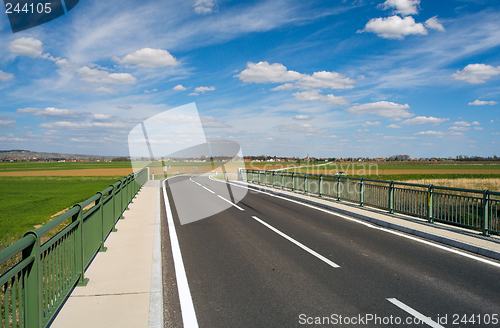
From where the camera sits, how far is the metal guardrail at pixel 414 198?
28.8ft

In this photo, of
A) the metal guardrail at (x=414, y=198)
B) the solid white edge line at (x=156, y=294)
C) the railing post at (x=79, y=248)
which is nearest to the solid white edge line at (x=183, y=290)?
the solid white edge line at (x=156, y=294)

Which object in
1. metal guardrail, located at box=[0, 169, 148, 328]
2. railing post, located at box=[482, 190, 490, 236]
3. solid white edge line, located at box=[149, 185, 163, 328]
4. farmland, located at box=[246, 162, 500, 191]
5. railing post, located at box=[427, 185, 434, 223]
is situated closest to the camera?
metal guardrail, located at box=[0, 169, 148, 328]

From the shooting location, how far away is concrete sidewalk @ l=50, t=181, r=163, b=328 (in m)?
4.13

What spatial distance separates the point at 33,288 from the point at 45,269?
Answer: 46 centimetres

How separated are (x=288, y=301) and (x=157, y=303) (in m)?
1.93

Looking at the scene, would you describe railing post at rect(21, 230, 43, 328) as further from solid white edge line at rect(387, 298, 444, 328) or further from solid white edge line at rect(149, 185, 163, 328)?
solid white edge line at rect(387, 298, 444, 328)

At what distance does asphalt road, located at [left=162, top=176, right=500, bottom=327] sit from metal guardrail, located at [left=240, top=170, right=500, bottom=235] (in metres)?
2.04

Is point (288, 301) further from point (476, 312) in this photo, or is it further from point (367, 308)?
point (476, 312)

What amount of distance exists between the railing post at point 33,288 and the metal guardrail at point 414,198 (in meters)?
9.44

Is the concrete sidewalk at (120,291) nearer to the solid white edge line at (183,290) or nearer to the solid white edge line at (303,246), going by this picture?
the solid white edge line at (183,290)

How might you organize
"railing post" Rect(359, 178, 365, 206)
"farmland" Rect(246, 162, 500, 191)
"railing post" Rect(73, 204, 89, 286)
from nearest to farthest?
"railing post" Rect(73, 204, 89, 286) → "railing post" Rect(359, 178, 365, 206) → "farmland" Rect(246, 162, 500, 191)

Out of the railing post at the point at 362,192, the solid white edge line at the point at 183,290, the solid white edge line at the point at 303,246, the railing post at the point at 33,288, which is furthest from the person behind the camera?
the railing post at the point at 362,192

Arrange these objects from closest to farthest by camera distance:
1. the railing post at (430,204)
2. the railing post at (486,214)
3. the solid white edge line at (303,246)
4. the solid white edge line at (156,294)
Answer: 1. the solid white edge line at (156,294)
2. the solid white edge line at (303,246)
3. the railing post at (486,214)
4. the railing post at (430,204)

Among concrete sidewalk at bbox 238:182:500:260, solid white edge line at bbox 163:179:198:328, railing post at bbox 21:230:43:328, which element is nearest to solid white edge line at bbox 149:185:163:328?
solid white edge line at bbox 163:179:198:328
